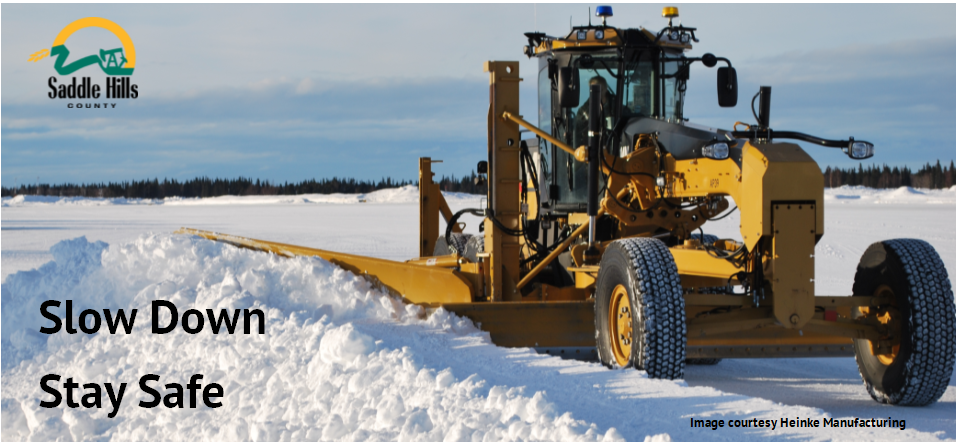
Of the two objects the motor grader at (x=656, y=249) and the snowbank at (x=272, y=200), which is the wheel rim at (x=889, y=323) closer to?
the motor grader at (x=656, y=249)

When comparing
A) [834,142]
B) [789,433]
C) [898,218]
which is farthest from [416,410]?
[898,218]

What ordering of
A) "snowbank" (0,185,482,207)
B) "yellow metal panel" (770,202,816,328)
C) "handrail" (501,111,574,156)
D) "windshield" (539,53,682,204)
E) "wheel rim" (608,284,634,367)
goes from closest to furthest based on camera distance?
1. "yellow metal panel" (770,202,816,328)
2. "wheel rim" (608,284,634,367)
3. "handrail" (501,111,574,156)
4. "windshield" (539,53,682,204)
5. "snowbank" (0,185,482,207)

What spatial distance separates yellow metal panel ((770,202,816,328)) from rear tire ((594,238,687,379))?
65 cm

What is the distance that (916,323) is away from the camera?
6.05 metres

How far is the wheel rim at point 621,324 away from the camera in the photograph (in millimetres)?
6312

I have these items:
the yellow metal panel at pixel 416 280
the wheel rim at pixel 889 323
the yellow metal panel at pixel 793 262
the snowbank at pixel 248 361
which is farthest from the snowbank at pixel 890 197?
the yellow metal panel at pixel 793 262

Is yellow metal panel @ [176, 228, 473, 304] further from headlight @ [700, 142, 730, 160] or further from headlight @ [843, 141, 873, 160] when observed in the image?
headlight @ [843, 141, 873, 160]

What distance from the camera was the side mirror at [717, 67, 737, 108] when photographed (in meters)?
7.94

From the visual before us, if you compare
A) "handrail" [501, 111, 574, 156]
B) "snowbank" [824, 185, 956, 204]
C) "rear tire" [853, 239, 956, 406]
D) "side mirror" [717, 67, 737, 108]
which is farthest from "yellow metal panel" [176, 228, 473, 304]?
"snowbank" [824, 185, 956, 204]

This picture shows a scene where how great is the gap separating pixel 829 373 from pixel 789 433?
3.46m

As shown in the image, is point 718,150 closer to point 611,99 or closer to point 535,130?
point 535,130

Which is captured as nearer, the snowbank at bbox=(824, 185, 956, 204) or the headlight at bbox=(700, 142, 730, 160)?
the headlight at bbox=(700, 142, 730, 160)

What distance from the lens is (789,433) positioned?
4.73m

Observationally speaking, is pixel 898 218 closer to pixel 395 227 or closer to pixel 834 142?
pixel 395 227
